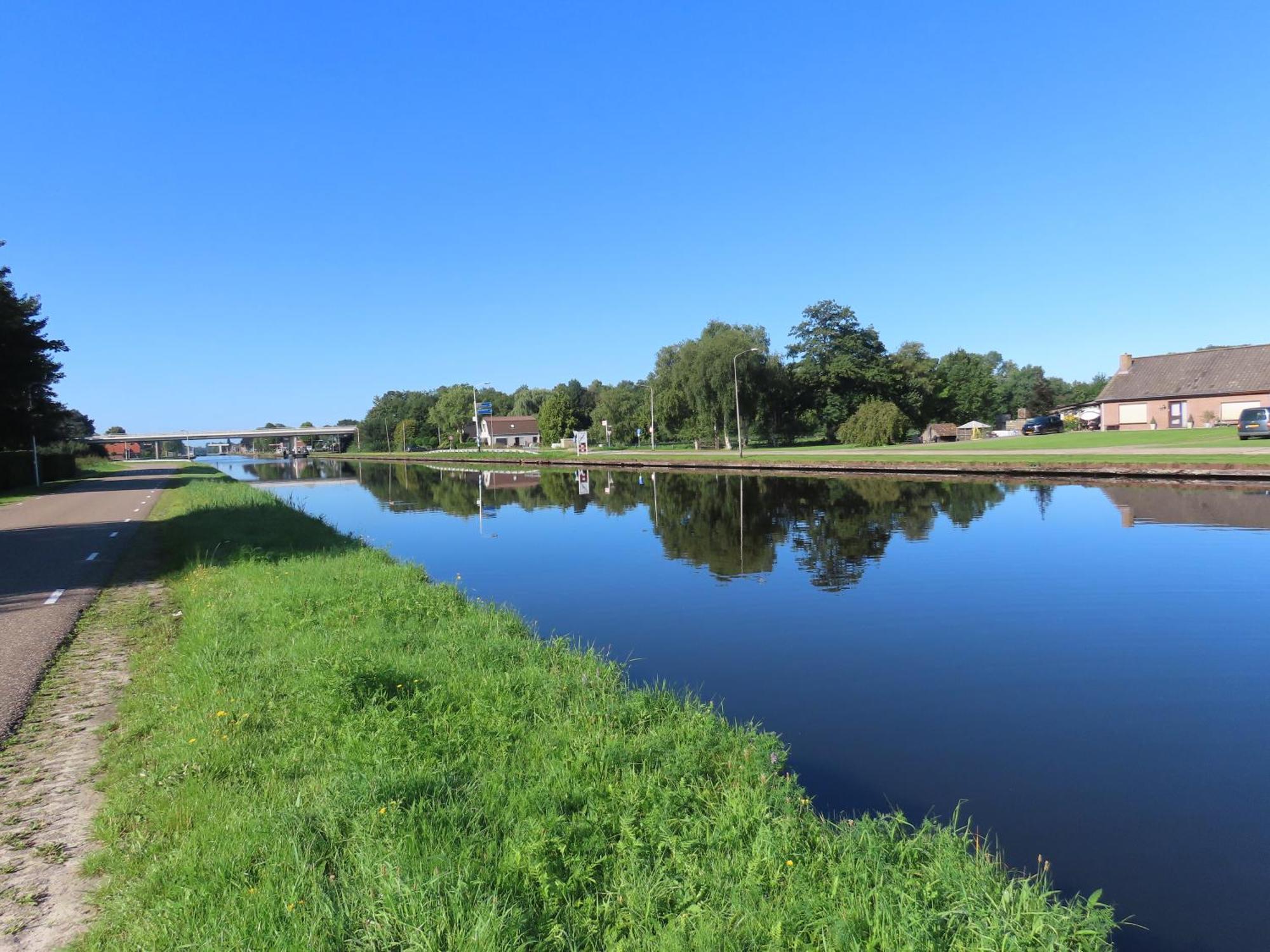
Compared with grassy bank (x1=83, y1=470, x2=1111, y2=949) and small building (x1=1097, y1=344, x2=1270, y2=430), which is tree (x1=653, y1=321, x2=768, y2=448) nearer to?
small building (x1=1097, y1=344, x2=1270, y2=430)

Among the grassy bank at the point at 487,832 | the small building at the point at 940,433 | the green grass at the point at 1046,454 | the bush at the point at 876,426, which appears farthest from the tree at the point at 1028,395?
the grassy bank at the point at 487,832

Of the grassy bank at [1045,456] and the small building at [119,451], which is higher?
the small building at [119,451]

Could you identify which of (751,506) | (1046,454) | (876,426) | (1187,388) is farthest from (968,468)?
(1187,388)

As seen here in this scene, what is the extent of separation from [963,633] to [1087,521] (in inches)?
486

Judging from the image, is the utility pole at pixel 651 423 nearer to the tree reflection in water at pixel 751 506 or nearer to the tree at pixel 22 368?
the tree reflection in water at pixel 751 506

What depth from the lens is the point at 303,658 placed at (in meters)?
7.56

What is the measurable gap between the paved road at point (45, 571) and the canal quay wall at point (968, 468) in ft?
109

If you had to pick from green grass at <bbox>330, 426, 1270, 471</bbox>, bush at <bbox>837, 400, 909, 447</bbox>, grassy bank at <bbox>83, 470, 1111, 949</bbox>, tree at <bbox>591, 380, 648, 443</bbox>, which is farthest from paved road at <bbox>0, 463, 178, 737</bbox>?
tree at <bbox>591, 380, 648, 443</bbox>

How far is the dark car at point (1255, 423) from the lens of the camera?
129 ft

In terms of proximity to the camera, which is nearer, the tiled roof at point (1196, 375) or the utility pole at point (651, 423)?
the tiled roof at point (1196, 375)

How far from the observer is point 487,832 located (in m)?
4.29

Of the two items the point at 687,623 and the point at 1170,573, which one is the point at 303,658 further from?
the point at 1170,573

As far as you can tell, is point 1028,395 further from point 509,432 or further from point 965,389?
point 509,432

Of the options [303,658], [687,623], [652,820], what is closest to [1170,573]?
[687,623]
